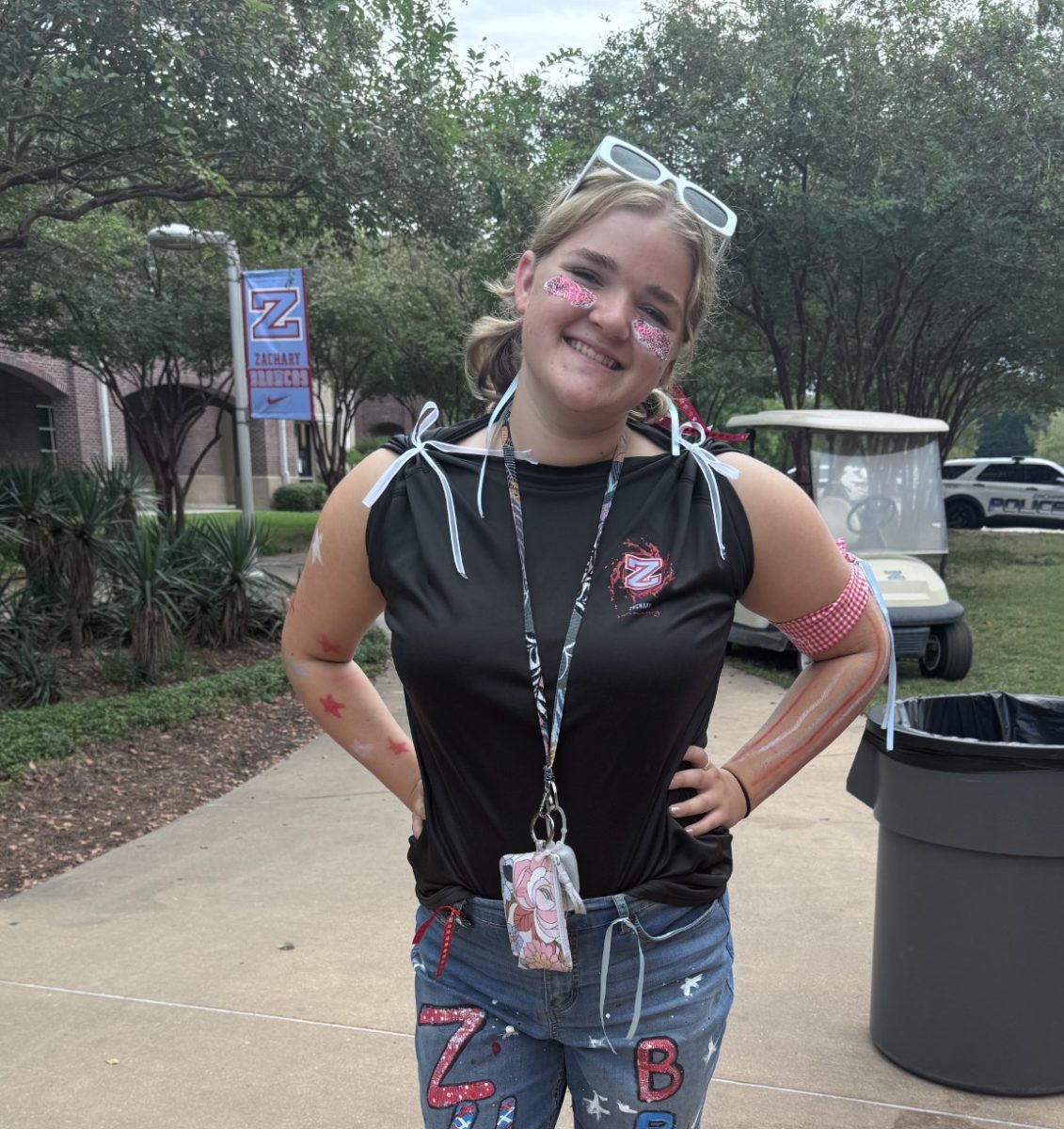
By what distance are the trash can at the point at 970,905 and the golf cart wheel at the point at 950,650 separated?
5.57 meters

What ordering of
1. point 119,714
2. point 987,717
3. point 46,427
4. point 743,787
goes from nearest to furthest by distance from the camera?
point 743,787
point 987,717
point 119,714
point 46,427

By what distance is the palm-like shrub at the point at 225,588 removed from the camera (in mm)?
9430

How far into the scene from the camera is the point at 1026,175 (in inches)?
425

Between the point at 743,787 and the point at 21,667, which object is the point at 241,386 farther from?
the point at 743,787

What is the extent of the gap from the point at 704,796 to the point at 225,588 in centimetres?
861

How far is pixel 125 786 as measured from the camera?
576 centimetres

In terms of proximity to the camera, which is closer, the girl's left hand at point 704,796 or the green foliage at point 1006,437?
the girl's left hand at point 704,796

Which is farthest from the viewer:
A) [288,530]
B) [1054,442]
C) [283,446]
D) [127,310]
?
[1054,442]

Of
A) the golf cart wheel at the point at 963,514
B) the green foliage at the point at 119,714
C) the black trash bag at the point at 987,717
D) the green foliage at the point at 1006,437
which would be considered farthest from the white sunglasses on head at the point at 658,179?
the green foliage at the point at 1006,437

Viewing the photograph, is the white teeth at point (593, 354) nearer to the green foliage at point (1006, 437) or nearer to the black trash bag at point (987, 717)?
the black trash bag at point (987, 717)

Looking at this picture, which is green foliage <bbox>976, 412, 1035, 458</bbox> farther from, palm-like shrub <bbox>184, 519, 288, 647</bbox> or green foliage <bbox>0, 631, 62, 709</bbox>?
green foliage <bbox>0, 631, 62, 709</bbox>

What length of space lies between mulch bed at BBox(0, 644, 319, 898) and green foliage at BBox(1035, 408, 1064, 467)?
48.2 meters

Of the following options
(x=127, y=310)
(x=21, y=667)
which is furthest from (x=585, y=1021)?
(x=127, y=310)

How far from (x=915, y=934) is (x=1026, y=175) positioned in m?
10.1
